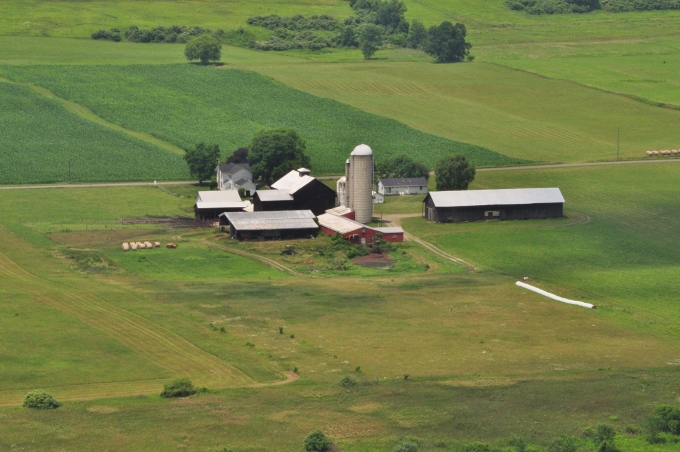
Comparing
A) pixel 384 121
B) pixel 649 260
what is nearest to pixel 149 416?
pixel 649 260

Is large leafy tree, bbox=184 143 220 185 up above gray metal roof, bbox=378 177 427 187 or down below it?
above

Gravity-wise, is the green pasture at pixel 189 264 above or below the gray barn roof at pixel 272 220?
below

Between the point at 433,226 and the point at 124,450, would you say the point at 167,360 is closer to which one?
the point at 124,450

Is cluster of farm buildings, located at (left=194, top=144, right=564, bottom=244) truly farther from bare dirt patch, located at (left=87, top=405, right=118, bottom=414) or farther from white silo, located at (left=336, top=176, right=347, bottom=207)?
bare dirt patch, located at (left=87, top=405, right=118, bottom=414)

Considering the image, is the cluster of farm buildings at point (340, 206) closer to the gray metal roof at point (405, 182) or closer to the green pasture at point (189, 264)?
the green pasture at point (189, 264)

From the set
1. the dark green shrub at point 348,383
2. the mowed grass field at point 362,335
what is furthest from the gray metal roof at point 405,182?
the dark green shrub at point 348,383

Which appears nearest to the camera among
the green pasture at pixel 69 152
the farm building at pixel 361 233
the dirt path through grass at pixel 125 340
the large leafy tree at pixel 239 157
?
the dirt path through grass at pixel 125 340

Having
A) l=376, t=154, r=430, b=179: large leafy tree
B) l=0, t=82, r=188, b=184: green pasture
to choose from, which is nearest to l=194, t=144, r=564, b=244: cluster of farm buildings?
l=376, t=154, r=430, b=179: large leafy tree
